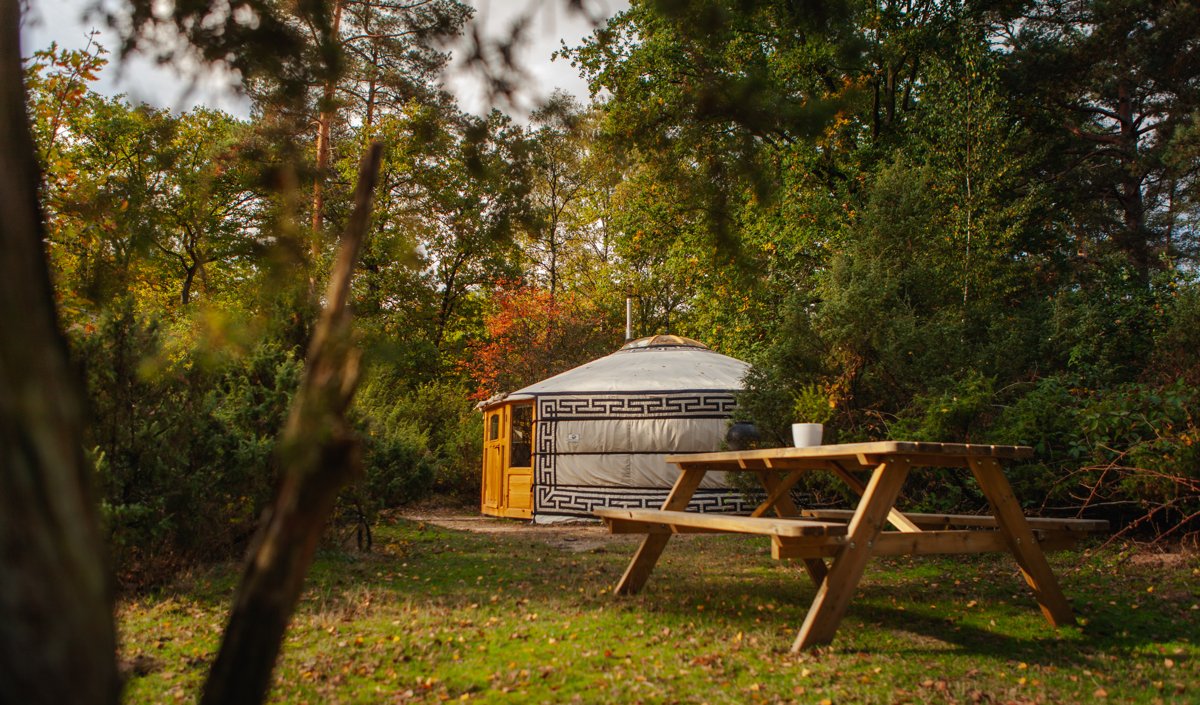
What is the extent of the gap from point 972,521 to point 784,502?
0.91 meters

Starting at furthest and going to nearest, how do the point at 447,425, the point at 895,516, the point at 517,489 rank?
the point at 447,425 → the point at 517,489 → the point at 895,516

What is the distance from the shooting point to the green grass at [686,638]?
7.39 ft

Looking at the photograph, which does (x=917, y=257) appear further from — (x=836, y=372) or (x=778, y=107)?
(x=778, y=107)

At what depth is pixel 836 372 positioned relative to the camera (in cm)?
627

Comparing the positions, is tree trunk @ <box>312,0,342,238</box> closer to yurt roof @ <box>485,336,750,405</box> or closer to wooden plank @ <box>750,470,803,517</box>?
wooden plank @ <box>750,470,803,517</box>

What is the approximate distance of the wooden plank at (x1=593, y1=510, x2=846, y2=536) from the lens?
257 centimetres

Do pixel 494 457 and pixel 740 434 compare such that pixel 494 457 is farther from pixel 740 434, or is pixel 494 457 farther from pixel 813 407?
pixel 813 407

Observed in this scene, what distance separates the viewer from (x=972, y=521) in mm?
3568

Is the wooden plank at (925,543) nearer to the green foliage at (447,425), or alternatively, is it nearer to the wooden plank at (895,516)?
the wooden plank at (895,516)

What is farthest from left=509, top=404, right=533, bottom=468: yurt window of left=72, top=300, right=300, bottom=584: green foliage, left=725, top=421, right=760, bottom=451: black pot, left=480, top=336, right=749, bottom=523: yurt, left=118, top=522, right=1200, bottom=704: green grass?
left=72, top=300, right=300, bottom=584: green foliage

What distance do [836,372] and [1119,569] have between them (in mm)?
2316

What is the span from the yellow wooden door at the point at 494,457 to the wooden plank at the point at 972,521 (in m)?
6.26

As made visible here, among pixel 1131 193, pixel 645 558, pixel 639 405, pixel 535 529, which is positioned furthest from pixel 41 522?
pixel 1131 193

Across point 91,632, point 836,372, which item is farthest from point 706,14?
point 836,372
